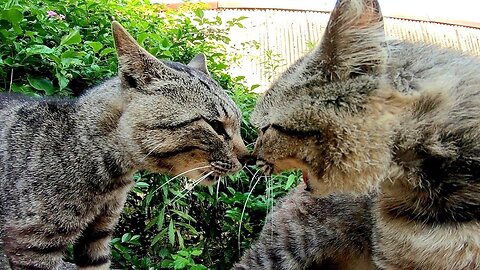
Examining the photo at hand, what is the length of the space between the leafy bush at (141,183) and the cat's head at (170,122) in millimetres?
383

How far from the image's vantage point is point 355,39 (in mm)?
1609


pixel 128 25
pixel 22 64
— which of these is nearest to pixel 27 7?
pixel 22 64

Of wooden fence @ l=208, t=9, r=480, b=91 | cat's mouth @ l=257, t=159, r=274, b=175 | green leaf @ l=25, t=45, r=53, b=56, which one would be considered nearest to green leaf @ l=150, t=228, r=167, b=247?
cat's mouth @ l=257, t=159, r=274, b=175

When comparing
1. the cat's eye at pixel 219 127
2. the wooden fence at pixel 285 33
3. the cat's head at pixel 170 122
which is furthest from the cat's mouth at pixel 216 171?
the wooden fence at pixel 285 33

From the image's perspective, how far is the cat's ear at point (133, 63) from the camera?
2.12 m

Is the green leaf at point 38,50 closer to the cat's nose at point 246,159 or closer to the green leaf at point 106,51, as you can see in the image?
the green leaf at point 106,51

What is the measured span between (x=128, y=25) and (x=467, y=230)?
7.75ft

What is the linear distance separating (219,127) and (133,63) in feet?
1.43

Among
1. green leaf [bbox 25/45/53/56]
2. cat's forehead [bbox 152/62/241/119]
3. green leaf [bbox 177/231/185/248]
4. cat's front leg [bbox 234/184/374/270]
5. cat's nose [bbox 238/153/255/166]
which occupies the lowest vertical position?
green leaf [bbox 177/231/185/248]

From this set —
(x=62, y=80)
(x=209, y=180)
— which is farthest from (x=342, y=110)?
(x=62, y=80)

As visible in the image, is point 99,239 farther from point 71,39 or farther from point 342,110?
point 342,110

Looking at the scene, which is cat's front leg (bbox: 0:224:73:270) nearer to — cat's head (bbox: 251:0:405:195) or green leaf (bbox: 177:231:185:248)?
green leaf (bbox: 177:231:185:248)

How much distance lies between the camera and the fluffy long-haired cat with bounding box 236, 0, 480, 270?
5.26 feet

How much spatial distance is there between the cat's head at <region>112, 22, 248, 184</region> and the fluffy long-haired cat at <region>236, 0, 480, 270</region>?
0.34 m
